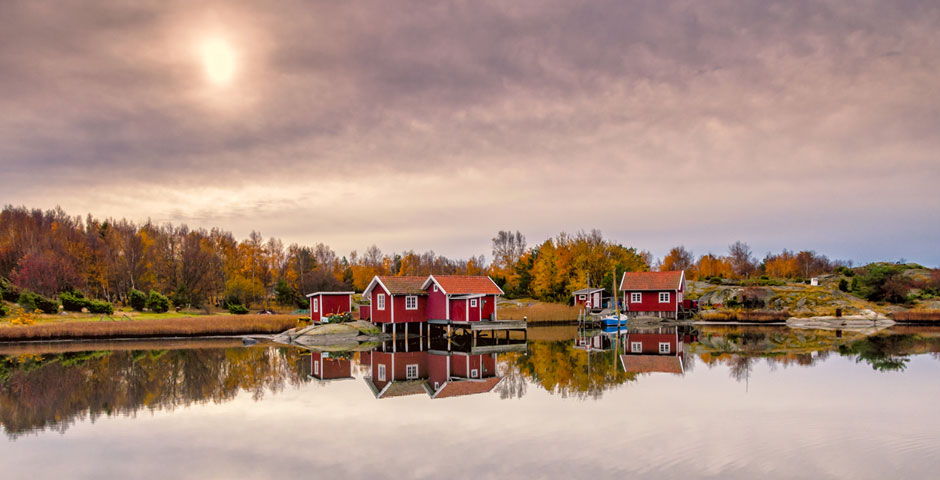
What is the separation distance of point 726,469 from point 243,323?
39853mm

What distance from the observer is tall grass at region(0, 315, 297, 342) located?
39.6 metres

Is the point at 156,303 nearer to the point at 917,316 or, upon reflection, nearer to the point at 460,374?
the point at 460,374

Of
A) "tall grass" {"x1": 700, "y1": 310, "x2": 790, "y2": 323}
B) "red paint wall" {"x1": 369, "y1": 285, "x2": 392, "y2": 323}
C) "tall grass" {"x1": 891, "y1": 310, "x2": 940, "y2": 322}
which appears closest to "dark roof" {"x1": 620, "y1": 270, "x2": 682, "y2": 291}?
"tall grass" {"x1": 700, "y1": 310, "x2": 790, "y2": 323}

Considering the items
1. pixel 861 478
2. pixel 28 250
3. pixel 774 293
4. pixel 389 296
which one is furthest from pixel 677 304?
pixel 28 250

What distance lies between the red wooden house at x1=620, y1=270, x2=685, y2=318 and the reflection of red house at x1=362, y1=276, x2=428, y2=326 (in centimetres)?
2531

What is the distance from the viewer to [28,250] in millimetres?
61531

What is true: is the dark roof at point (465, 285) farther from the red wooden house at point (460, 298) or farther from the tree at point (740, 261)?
the tree at point (740, 261)

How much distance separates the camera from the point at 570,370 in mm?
26500

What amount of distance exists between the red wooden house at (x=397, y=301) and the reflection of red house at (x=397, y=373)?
5931mm

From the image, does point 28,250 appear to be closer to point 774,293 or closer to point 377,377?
point 377,377

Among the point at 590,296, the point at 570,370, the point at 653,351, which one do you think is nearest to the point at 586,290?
the point at 590,296

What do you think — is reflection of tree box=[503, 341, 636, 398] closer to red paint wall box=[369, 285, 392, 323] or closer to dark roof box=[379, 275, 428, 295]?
dark roof box=[379, 275, 428, 295]

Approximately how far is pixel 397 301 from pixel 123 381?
1875 cm

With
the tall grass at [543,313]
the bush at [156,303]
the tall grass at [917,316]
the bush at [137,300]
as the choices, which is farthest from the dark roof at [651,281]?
the bush at [137,300]
